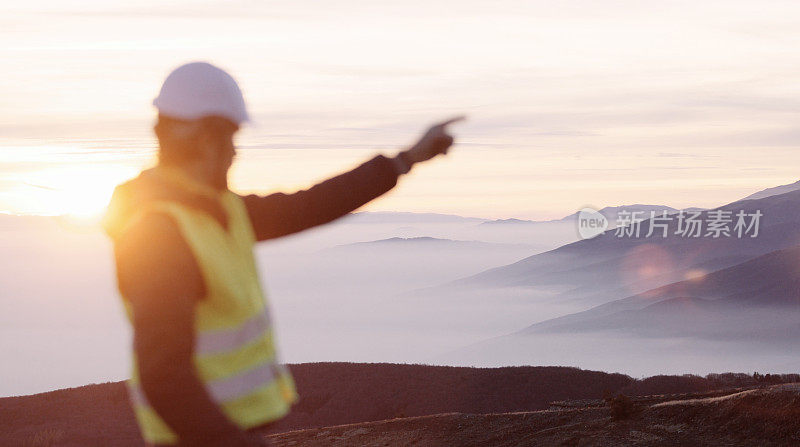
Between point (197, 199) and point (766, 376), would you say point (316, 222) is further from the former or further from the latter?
point (766, 376)

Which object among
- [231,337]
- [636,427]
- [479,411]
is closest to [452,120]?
[231,337]

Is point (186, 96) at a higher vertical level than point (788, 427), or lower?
higher

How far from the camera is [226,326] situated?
2.74 metres

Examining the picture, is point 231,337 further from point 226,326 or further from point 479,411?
point 479,411

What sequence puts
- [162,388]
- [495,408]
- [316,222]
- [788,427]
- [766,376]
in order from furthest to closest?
[495,408] → [766,376] → [788,427] → [316,222] → [162,388]

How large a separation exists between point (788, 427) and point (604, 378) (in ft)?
77.8

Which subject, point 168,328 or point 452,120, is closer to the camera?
point 168,328

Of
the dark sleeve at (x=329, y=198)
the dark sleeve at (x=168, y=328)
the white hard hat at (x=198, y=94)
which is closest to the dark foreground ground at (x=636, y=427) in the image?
the dark sleeve at (x=329, y=198)

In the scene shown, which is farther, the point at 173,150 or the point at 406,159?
the point at 406,159

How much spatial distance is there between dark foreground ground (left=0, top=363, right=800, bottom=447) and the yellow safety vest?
1066 cm

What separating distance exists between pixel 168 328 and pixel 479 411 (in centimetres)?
3003

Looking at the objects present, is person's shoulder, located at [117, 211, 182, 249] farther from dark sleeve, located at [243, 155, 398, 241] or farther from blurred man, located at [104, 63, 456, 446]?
dark sleeve, located at [243, 155, 398, 241]

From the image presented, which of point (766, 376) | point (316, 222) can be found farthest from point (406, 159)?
point (766, 376)

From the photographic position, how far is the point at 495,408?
32.3 m
